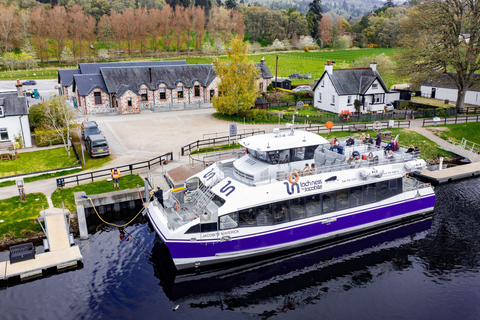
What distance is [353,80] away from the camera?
170 ft

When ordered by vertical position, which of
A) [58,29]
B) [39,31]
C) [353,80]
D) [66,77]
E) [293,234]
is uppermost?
[58,29]

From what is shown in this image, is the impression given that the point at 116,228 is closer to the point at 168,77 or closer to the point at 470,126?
the point at 168,77

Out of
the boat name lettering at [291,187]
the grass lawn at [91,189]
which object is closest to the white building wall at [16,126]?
the grass lawn at [91,189]

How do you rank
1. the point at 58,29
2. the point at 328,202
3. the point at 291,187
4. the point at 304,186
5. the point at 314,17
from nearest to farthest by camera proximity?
1. the point at 291,187
2. the point at 304,186
3. the point at 328,202
4. the point at 58,29
5. the point at 314,17

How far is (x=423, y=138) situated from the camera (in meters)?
39.7

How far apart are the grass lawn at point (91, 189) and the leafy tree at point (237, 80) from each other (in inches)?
851

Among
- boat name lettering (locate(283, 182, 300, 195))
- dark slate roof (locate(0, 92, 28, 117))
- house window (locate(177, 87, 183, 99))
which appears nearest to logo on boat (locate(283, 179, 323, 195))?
boat name lettering (locate(283, 182, 300, 195))

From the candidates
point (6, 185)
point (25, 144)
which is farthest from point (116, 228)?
point (25, 144)

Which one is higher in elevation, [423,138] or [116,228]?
[423,138]

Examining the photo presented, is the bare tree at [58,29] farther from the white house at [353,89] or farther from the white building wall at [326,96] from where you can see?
the white house at [353,89]

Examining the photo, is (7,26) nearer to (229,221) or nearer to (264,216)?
(229,221)

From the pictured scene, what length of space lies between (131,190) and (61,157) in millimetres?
11738

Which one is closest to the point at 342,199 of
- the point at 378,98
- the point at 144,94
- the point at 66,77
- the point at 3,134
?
the point at 3,134

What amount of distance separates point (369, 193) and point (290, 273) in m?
7.32
